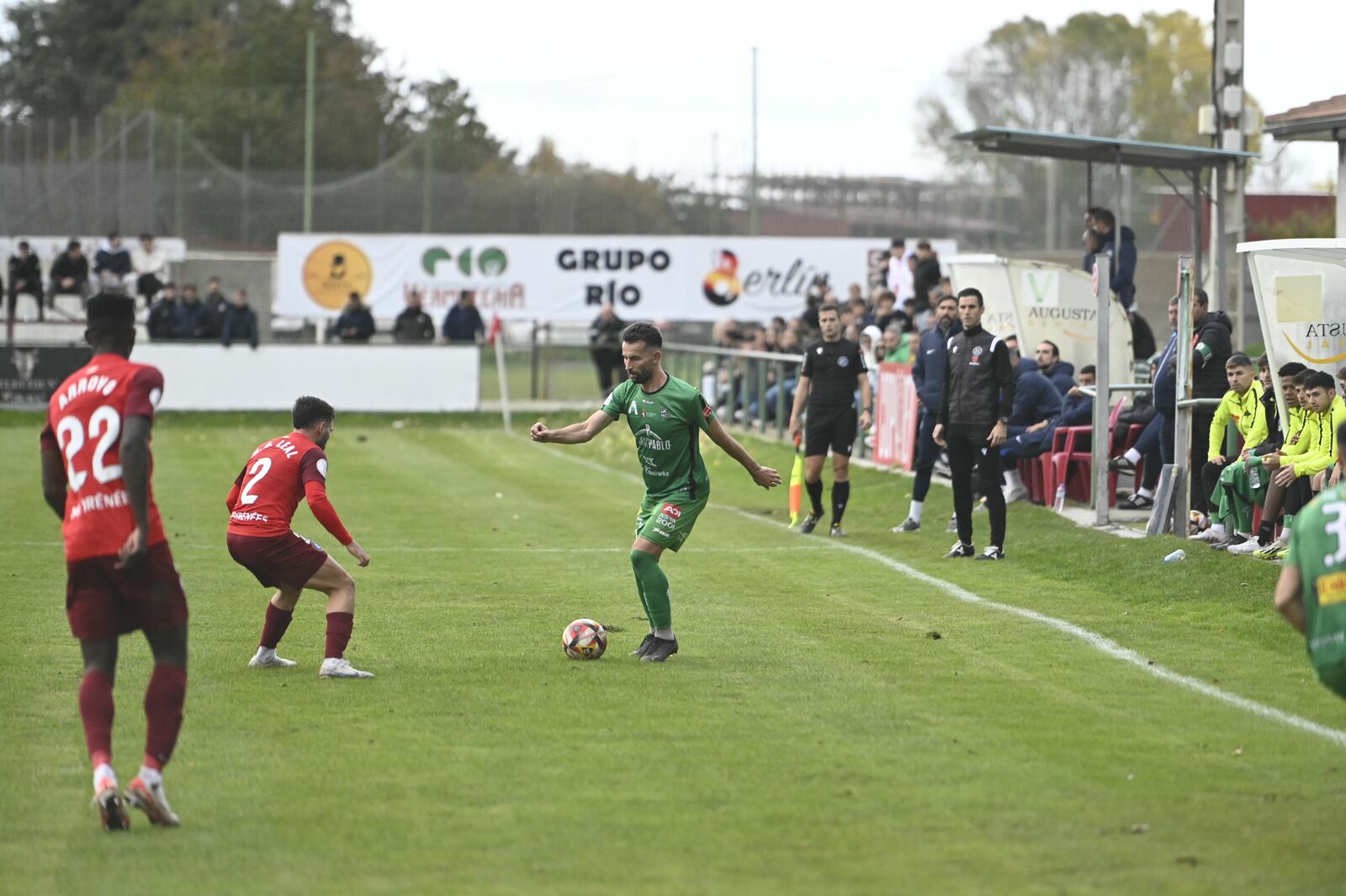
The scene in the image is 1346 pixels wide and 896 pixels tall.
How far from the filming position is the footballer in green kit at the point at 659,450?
9648 millimetres

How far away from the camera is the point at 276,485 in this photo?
909 cm

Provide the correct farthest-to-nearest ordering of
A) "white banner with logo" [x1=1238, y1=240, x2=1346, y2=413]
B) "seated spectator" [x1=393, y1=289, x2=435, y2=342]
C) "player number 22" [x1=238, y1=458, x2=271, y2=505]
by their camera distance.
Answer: "seated spectator" [x1=393, y1=289, x2=435, y2=342]
"white banner with logo" [x1=1238, y1=240, x2=1346, y2=413]
"player number 22" [x1=238, y1=458, x2=271, y2=505]

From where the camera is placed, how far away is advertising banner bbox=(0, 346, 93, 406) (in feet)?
101

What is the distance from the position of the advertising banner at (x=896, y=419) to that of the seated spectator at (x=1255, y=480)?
6.53m

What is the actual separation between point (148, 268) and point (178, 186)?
16.7ft

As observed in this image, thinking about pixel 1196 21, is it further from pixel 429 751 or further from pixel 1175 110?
pixel 429 751

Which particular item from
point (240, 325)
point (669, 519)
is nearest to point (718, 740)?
point (669, 519)

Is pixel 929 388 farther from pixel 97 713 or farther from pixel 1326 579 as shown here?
pixel 97 713

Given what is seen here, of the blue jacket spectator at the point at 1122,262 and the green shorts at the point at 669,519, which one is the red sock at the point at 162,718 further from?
the blue jacket spectator at the point at 1122,262

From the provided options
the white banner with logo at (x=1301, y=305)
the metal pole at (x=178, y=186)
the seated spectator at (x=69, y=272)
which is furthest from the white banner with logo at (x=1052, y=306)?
the metal pole at (x=178, y=186)

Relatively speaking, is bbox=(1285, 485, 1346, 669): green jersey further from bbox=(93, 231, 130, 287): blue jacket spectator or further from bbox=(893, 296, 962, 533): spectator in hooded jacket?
bbox=(93, 231, 130, 287): blue jacket spectator

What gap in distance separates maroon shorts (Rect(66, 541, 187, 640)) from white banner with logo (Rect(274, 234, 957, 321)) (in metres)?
31.8

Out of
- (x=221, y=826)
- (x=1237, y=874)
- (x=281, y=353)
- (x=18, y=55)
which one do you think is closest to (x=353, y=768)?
(x=221, y=826)

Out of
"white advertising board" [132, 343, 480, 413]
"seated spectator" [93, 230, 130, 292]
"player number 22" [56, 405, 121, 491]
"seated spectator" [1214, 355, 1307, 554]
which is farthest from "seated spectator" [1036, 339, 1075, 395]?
"seated spectator" [93, 230, 130, 292]
